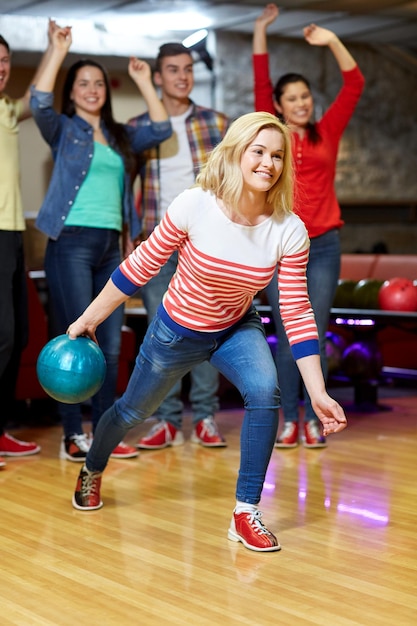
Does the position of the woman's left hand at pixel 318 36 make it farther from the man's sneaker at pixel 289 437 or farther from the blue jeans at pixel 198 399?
the man's sneaker at pixel 289 437

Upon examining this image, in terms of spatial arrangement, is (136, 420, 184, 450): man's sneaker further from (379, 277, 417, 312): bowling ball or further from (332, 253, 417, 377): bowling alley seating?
(332, 253, 417, 377): bowling alley seating

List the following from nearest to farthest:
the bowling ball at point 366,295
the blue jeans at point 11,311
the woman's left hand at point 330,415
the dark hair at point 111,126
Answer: the woman's left hand at point 330,415 < the blue jeans at point 11,311 < the dark hair at point 111,126 < the bowling ball at point 366,295

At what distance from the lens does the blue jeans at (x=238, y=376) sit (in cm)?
299

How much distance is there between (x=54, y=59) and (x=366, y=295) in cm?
231

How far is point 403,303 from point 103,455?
2475 mm

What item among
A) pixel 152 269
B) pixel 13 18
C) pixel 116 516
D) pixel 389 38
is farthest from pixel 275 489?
pixel 389 38

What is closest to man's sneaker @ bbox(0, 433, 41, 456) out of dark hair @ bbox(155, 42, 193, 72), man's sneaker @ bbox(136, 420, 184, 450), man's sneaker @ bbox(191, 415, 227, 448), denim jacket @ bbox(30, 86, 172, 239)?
man's sneaker @ bbox(136, 420, 184, 450)

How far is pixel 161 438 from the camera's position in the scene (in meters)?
4.53

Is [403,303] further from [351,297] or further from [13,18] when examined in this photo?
[13,18]

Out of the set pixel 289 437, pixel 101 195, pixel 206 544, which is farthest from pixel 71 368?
pixel 289 437

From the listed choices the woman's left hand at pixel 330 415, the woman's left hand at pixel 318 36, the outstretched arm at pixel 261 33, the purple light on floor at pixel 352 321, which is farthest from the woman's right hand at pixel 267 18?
the woman's left hand at pixel 330 415

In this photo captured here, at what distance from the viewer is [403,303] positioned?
5.35m

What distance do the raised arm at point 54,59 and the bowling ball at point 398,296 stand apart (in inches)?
87.5

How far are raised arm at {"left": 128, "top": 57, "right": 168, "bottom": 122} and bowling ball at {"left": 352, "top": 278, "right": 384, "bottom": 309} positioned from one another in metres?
1.80
